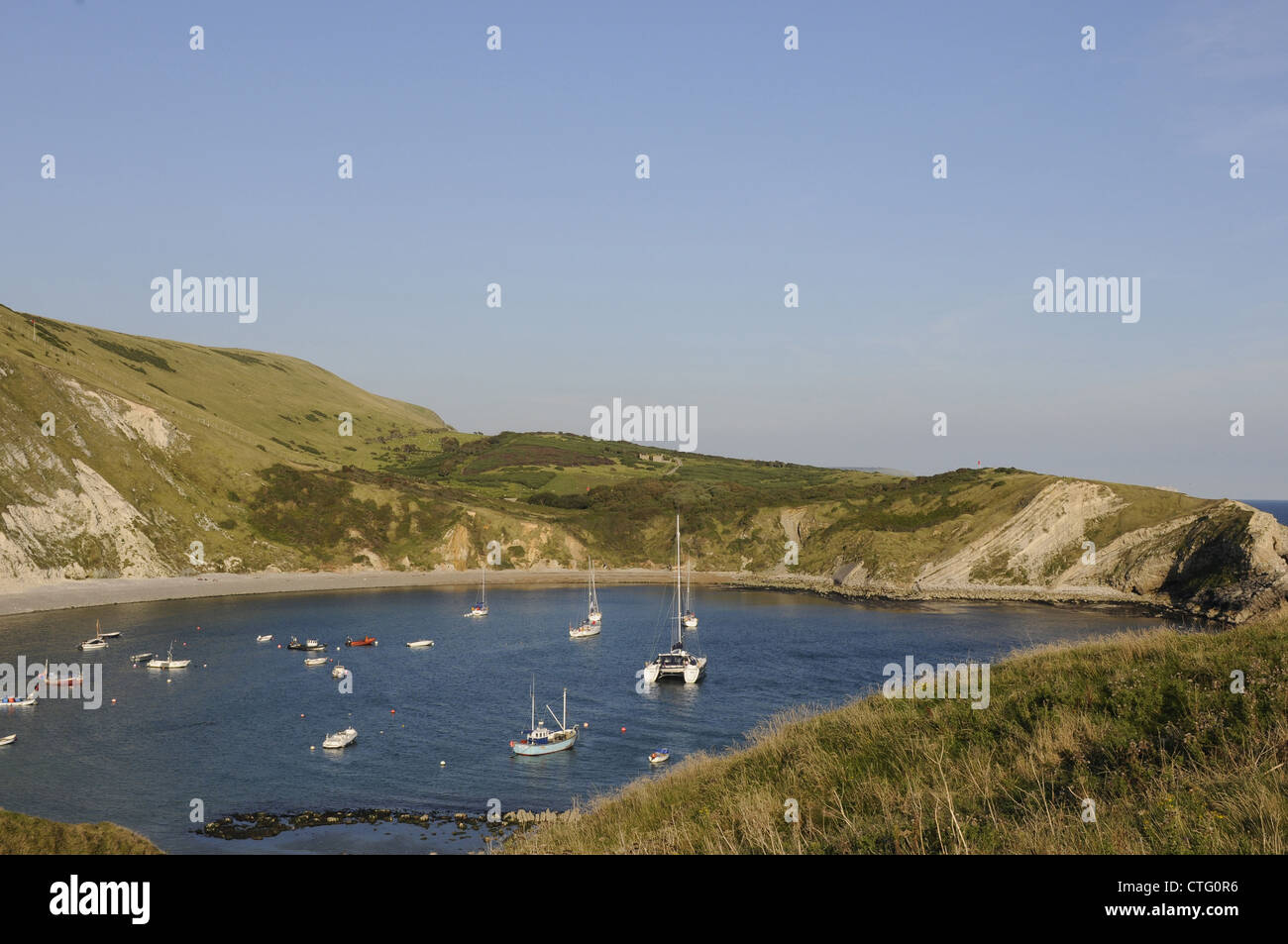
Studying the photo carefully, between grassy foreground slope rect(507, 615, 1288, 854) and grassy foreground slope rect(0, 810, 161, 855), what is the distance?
16.1m

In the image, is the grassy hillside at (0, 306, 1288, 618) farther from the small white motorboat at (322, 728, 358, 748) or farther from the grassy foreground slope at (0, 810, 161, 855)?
the grassy foreground slope at (0, 810, 161, 855)

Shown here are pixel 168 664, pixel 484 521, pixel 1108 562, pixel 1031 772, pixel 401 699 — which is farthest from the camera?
pixel 484 521

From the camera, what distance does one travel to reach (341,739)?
173ft

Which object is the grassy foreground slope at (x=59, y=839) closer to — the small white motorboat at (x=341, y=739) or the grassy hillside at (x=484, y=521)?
the small white motorboat at (x=341, y=739)

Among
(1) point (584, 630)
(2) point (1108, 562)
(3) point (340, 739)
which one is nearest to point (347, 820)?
(3) point (340, 739)

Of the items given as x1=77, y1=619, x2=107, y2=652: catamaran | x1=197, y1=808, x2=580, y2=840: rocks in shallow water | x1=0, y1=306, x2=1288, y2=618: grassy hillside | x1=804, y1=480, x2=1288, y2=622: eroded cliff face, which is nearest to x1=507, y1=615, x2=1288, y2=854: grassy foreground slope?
x1=197, y1=808, x2=580, y2=840: rocks in shallow water

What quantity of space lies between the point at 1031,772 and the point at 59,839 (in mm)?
27081

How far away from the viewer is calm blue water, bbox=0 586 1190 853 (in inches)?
1732

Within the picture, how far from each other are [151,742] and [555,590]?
82.7 meters

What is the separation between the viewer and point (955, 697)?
1725 cm

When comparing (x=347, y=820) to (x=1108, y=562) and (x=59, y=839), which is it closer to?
(x=59, y=839)

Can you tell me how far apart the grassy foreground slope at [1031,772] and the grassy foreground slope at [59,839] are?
1606 centimetres
